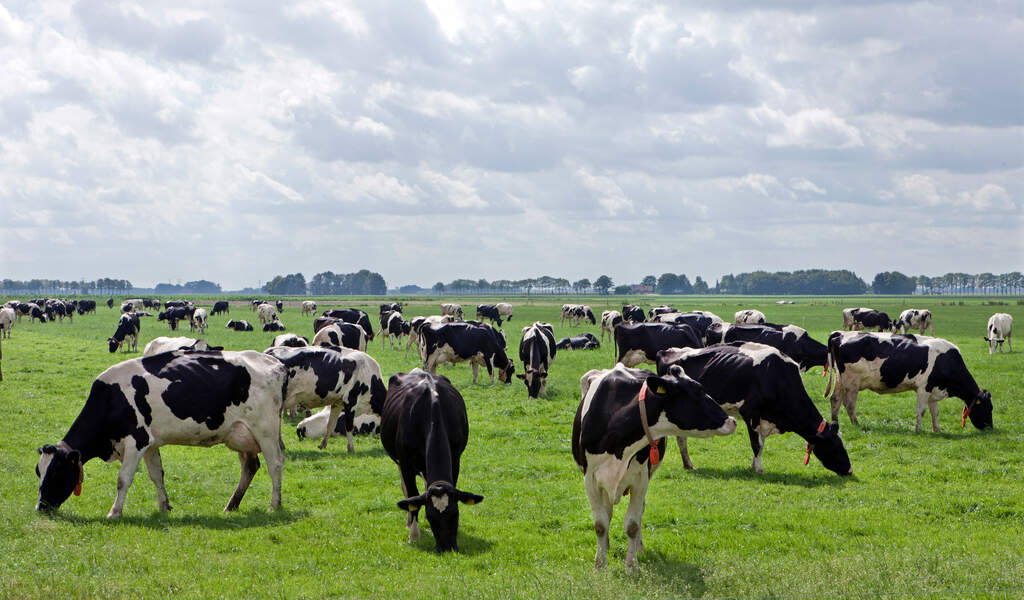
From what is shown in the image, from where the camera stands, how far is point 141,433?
1127cm

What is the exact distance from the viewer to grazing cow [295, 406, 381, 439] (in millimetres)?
17969

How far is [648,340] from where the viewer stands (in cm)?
2683

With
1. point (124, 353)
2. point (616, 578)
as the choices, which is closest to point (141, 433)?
point (616, 578)

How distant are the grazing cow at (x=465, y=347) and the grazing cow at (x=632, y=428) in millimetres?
18166

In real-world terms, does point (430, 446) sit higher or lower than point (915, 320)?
higher

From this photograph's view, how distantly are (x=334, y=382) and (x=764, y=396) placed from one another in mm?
9063

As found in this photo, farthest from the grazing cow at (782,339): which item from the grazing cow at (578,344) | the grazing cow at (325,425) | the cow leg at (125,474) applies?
the cow leg at (125,474)

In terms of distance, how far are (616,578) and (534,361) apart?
16646 millimetres

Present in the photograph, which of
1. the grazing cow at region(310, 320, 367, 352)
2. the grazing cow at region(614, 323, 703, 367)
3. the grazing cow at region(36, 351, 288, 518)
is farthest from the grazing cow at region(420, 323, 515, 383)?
the grazing cow at region(36, 351, 288, 518)

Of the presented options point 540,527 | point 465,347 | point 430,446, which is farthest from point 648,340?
point 430,446

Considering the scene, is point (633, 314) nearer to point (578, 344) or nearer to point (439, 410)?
point (578, 344)

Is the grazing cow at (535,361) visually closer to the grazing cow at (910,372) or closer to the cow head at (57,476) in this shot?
the grazing cow at (910,372)

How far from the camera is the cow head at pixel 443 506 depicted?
934 centimetres

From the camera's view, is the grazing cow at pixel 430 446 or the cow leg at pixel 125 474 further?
the cow leg at pixel 125 474
